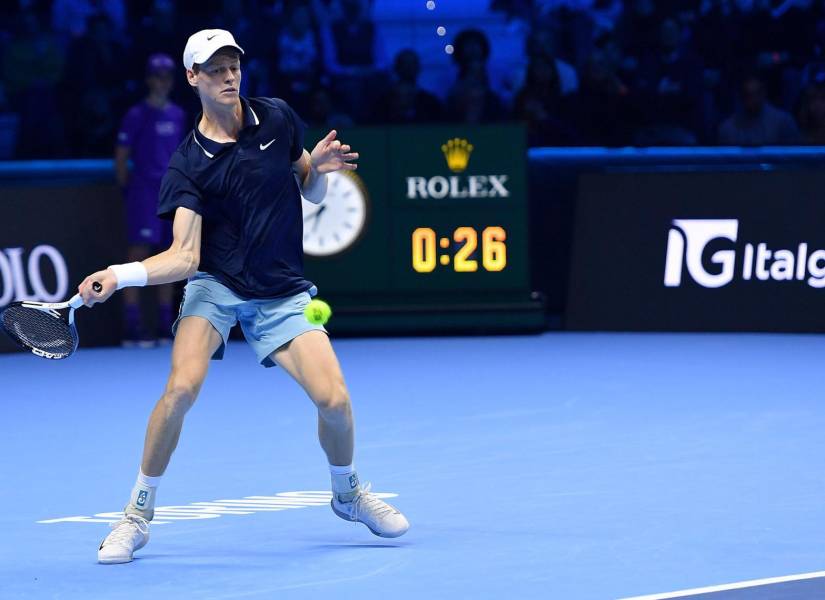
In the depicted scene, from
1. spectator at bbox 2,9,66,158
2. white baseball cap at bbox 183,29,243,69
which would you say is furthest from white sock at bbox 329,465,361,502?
spectator at bbox 2,9,66,158

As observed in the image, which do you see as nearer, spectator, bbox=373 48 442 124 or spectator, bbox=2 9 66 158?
spectator, bbox=373 48 442 124

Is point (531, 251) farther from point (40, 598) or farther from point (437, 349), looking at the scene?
point (40, 598)

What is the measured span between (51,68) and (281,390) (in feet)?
20.1

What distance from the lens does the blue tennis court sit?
5422 mm

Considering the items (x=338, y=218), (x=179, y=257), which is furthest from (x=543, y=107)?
(x=179, y=257)

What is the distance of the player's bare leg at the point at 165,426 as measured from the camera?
18.4 feet

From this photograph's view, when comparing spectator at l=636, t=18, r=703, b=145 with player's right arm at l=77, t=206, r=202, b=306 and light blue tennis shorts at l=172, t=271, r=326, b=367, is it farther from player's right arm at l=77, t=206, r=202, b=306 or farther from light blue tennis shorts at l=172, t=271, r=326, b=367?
player's right arm at l=77, t=206, r=202, b=306

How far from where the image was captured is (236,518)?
6.42 metres

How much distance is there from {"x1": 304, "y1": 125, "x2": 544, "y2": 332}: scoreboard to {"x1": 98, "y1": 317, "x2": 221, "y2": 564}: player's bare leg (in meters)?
6.52

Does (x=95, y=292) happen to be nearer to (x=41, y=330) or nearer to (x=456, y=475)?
(x=41, y=330)

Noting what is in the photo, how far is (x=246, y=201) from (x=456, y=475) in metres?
2.03

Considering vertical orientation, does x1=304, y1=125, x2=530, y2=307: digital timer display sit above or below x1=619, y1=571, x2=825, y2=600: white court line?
below

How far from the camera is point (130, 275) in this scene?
5.46m

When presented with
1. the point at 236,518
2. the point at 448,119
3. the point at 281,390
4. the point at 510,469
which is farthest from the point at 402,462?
the point at 448,119
